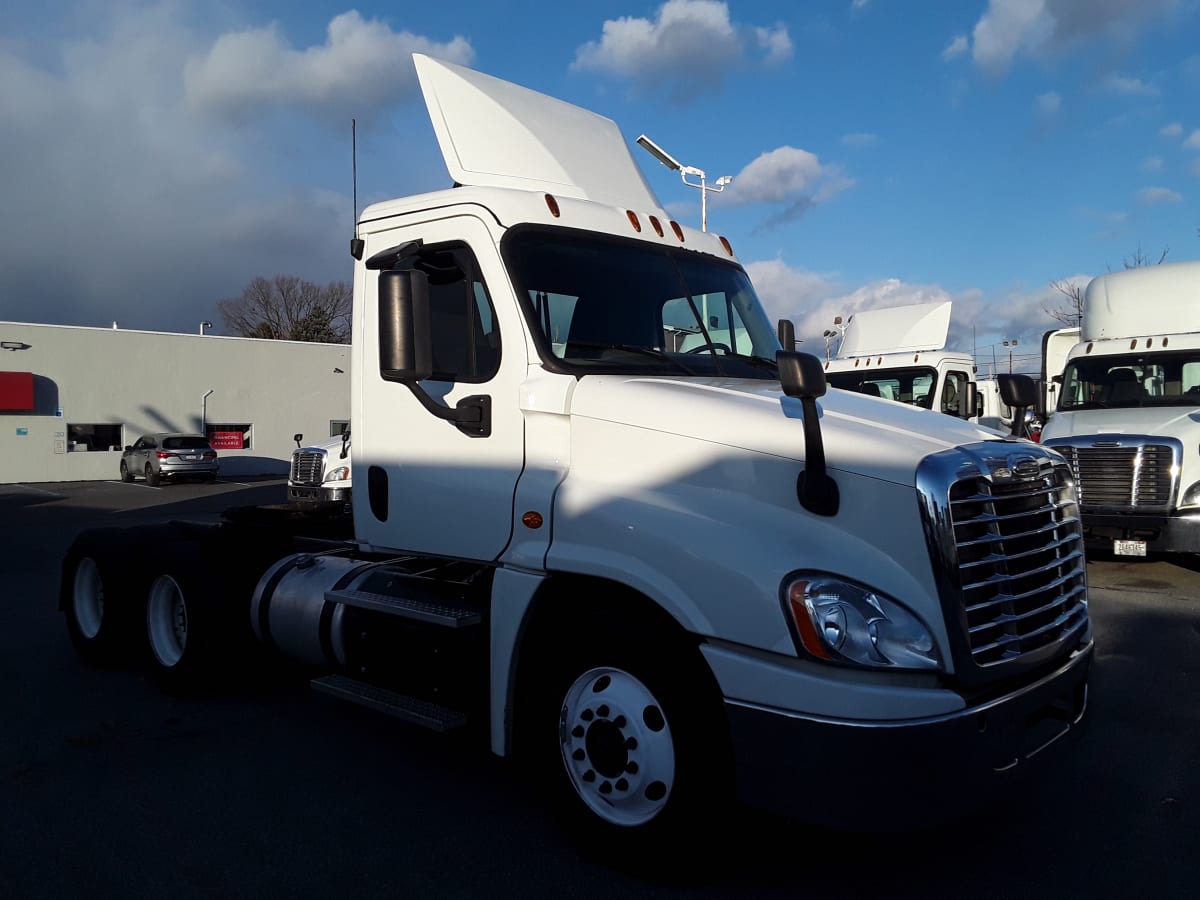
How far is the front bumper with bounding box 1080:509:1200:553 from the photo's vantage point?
9445 mm

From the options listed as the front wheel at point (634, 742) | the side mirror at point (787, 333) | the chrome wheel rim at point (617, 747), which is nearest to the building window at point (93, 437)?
the side mirror at point (787, 333)

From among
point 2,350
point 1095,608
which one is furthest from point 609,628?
point 2,350

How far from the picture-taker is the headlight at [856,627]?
2.98 metres

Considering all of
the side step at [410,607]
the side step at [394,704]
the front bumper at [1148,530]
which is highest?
the side step at [410,607]

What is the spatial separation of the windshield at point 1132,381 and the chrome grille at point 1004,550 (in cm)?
860

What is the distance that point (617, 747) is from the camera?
3.51 meters

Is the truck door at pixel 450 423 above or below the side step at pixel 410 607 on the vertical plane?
above

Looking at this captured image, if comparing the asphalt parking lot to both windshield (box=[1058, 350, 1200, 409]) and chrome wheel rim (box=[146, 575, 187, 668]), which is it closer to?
chrome wheel rim (box=[146, 575, 187, 668])

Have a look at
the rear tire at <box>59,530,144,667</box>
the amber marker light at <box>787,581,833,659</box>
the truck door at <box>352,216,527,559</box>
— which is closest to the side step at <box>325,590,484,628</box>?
the truck door at <box>352,216,527,559</box>

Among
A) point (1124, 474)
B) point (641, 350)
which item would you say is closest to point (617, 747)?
point (641, 350)

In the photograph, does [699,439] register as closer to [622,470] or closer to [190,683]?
[622,470]

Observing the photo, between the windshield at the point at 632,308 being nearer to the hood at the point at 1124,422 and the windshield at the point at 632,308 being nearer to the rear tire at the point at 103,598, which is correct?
the rear tire at the point at 103,598

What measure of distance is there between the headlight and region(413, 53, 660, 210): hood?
2.67 meters

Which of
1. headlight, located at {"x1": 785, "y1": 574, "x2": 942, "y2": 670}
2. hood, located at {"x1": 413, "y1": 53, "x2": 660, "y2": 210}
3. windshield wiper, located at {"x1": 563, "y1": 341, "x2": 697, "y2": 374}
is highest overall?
hood, located at {"x1": 413, "y1": 53, "x2": 660, "y2": 210}
